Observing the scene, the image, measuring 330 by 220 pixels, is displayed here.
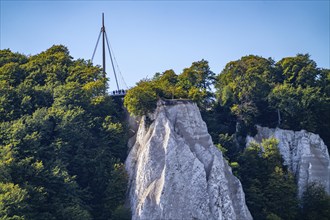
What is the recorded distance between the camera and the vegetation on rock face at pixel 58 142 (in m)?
44.7

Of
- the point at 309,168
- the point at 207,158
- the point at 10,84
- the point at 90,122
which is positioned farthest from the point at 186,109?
the point at 10,84

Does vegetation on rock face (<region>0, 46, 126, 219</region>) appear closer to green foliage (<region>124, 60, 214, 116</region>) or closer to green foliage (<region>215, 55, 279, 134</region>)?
green foliage (<region>124, 60, 214, 116</region>)

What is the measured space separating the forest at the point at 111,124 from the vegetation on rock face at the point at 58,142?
0.30ft

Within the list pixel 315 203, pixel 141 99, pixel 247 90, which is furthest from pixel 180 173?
pixel 247 90

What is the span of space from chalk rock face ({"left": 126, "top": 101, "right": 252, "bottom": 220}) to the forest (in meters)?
1.61

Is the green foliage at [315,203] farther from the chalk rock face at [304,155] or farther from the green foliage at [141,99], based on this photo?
the green foliage at [141,99]

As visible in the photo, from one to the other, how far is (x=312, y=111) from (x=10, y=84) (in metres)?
30.8

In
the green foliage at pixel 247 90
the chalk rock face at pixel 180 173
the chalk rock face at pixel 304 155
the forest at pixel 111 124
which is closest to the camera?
the forest at pixel 111 124

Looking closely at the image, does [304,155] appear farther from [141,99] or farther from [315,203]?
[141,99]

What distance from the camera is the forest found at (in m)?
46.1

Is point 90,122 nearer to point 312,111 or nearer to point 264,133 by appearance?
point 264,133

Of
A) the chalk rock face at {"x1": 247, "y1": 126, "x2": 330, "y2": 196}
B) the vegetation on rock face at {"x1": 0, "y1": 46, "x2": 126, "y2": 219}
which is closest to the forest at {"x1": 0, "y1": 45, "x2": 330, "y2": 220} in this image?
the vegetation on rock face at {"x1": 0, "y1": 46, "x2": 126, "y2": 219}

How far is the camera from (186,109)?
52750 mm

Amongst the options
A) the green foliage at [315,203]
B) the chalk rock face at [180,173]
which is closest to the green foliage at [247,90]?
the chalk rock face at [180,173]
